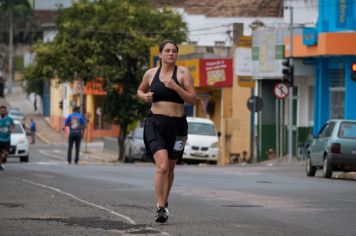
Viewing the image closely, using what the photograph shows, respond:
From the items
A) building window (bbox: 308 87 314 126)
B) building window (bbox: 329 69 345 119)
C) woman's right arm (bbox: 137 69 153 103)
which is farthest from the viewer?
building window (bbox: 308 87 314 126)

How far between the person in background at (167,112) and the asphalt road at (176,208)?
71 cm

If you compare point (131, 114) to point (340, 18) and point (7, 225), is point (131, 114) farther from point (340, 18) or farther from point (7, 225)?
point (7, 225)

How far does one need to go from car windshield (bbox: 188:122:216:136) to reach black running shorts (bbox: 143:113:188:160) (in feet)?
101

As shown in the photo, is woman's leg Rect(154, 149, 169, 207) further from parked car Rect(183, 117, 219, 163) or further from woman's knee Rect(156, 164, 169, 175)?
parked car Rect(183, 117, 219, 163)

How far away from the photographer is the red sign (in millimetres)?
55938

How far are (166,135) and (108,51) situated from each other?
46.6m

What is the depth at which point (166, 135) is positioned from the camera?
1289 cm

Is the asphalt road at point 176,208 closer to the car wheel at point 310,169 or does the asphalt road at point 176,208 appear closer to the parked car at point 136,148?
the car wheel at point 310,169

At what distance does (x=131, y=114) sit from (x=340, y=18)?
1884 centimetres

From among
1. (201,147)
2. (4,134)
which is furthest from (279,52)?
(4,134)

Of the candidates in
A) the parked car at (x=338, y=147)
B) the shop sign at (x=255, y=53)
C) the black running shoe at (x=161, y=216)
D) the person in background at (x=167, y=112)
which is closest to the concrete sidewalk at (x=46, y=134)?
the shop sign at (x=255, y=53)

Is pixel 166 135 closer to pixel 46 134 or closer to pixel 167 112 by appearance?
pixel 167 112

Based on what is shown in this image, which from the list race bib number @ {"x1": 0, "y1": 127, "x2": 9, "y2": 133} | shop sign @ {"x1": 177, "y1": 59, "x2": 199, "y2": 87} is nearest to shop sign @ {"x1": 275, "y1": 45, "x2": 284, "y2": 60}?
shop sign @ {"x1": 177, "y1": 59, "x2": 199, "y2": 87}

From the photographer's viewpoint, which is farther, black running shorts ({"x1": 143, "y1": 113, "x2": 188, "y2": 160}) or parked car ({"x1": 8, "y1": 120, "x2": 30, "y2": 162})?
Result: parked car ({"x1": 8, "y1": 120, "x2": 30, "y2": 162})
